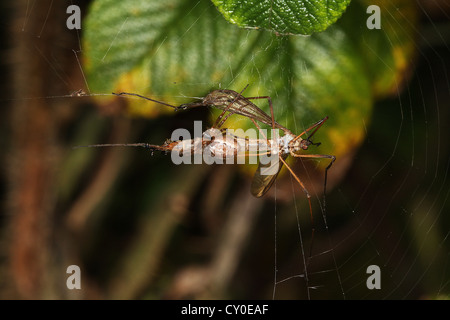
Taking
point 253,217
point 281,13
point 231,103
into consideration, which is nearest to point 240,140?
point 231,103

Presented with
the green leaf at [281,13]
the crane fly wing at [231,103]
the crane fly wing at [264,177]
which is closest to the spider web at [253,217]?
the crane fly wing at [264,177]

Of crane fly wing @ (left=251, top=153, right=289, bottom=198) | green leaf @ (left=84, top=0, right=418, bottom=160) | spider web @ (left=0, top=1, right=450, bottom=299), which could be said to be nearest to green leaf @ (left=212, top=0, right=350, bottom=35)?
green leaf @ (left=84, top=0, right=418, bottom=160)

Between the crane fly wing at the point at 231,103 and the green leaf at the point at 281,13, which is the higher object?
the green leaf at the point at 281,13

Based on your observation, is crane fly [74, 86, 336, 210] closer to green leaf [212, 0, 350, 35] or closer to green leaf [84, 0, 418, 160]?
green leaf [84, 0, 418, 160]

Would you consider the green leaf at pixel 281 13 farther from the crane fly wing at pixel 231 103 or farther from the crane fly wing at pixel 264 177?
the crane fly wing at pixel 264 177

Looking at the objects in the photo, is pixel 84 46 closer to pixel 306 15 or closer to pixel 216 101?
pixel 216 101
